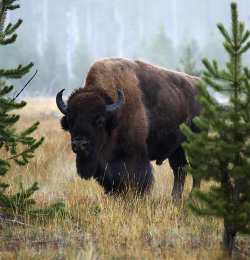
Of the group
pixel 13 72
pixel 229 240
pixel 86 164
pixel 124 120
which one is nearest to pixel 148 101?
pixel 124 120

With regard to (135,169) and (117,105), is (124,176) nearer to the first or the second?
(135,169)

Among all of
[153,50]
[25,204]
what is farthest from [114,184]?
[153,50]

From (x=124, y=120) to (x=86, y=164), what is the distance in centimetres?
87

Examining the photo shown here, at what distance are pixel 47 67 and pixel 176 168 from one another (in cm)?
3236

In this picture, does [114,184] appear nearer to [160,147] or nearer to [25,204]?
[160,147]

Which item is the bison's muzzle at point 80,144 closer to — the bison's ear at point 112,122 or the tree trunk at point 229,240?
the bison's ear at point 112,122

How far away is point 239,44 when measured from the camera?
3031 millimetres

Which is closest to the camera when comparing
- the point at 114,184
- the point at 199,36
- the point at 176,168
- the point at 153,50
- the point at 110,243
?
the point at 110,243

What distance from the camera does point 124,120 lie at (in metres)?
5.41

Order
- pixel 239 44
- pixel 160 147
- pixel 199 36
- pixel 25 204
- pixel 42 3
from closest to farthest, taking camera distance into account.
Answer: pixel 239 44 < pixel 25 204 < pixel 160 147 < pixel 42 3 < pixel 199 36

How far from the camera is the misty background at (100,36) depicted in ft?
123

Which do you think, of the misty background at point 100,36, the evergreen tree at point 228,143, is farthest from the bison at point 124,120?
the misty background at point 100,36

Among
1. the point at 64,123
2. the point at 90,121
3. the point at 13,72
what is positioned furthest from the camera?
the point at 64,123

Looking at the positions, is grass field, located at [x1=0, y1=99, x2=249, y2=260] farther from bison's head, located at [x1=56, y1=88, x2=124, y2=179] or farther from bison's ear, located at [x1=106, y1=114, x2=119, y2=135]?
bison's ear, located at [x1=106, y1=114, x2=119, y2=135]
